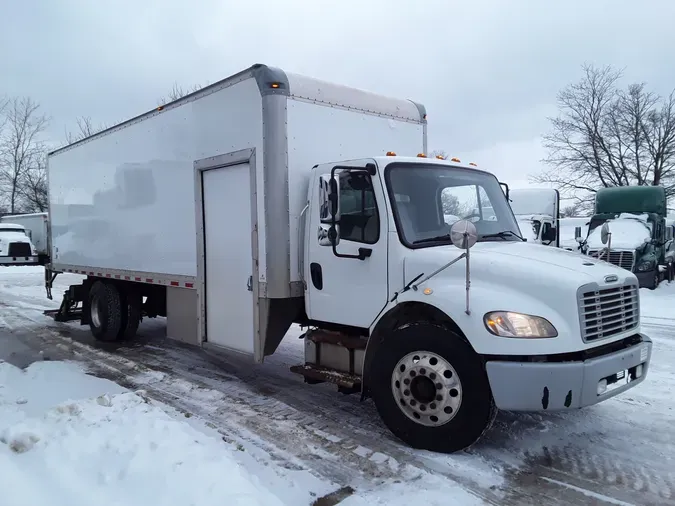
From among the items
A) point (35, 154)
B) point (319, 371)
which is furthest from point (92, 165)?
point (35, 154)

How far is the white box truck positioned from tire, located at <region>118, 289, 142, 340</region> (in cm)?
65

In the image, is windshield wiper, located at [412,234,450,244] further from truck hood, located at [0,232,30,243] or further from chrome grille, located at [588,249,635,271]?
truck hood, located at [0,232,30,243]

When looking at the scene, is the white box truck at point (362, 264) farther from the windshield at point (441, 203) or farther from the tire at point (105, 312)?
the tire at point (105, 312)

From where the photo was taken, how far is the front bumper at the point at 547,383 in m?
4.02

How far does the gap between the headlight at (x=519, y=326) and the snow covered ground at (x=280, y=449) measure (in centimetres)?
111

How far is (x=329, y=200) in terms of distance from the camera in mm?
5008

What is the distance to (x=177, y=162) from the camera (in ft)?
23.9

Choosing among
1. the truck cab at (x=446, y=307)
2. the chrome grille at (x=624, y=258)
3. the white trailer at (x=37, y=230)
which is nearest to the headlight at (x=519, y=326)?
the truck cab at (x=446, y=307)

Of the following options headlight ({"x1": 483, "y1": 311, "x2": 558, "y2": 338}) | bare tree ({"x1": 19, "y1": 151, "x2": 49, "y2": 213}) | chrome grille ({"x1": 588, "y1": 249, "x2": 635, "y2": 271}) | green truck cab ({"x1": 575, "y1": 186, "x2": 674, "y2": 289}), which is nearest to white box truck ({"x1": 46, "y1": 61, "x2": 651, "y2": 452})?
headlight ({"x1": 483, "y1": 311, "x2": 558, "y2": 338})

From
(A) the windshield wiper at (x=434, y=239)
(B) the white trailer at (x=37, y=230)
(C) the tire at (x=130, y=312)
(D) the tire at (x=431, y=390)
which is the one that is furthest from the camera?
(B) the white trailer at (x=37, y=230)

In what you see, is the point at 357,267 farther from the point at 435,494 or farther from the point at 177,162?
the point at 177,162

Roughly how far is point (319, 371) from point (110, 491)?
2455mm

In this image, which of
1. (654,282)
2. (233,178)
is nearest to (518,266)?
(233,178)

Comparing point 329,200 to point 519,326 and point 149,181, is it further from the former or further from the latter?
point 149,181
